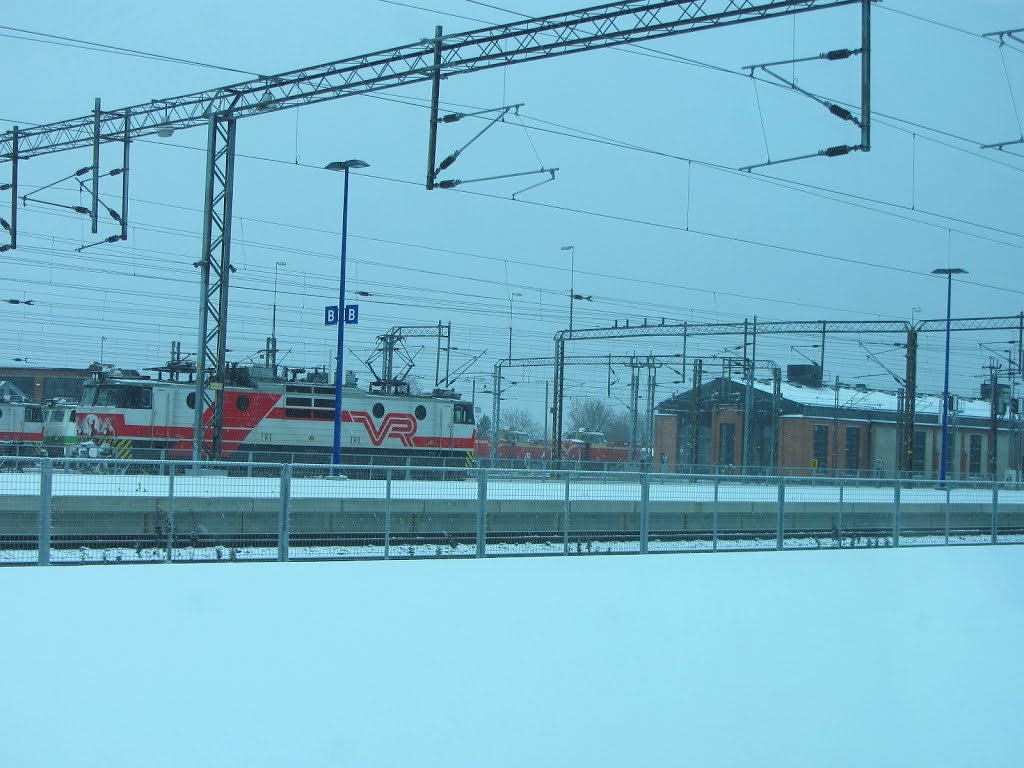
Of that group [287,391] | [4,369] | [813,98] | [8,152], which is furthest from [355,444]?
[4,369]

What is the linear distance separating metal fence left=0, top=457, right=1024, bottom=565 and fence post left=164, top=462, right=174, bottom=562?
0.10ft

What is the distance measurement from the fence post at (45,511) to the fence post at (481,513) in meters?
6.10

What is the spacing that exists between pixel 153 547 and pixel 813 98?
11.7m

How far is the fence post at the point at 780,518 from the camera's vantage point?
19.5 meters

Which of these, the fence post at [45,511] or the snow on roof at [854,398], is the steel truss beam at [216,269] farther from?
the snow on roof at [854,398]

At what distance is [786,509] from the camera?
65.6ft

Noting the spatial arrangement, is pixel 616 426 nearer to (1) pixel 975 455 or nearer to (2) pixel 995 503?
(1) pixel 975 455

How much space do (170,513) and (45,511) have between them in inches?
63.9

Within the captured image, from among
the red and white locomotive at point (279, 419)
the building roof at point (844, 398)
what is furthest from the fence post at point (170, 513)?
the building roof at point (844, 398)

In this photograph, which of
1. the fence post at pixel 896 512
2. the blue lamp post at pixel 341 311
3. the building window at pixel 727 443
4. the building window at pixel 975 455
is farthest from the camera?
the building window at pixel 975 455

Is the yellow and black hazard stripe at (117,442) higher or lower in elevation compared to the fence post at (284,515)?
higher

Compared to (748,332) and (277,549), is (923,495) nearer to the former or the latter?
(277,549)

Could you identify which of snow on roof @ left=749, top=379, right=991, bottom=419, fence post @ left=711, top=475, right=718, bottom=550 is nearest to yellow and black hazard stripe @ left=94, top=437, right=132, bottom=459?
fence post @ left=711, top=475, right=718, bottom=550

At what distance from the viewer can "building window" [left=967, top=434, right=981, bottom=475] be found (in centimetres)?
7044
